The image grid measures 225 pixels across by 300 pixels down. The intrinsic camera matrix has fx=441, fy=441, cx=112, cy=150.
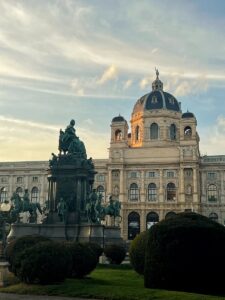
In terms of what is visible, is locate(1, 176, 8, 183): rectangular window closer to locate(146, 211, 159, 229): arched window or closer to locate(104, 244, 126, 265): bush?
locate(146, 211, 159, 229): arched window

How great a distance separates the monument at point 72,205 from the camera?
31766 mm

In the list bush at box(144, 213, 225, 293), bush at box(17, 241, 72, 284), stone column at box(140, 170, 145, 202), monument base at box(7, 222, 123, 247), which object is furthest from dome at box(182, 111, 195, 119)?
bush at box(144, 213, 225, 293)

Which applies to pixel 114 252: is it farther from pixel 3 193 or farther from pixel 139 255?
pixel 3 193

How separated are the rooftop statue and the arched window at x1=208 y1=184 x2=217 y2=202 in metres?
55.9

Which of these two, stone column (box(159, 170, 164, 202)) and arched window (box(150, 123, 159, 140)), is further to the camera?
arched window (box(150, 123, 159, 140))

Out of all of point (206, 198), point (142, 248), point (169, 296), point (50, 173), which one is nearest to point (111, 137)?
point (206, 198)

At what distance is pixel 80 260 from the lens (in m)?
20.3

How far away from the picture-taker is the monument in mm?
31766

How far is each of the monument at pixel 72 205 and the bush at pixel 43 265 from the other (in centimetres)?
1311

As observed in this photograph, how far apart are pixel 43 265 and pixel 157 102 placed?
83.8 m

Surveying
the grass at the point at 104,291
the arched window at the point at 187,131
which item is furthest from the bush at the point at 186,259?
the arched window at the point at 187,131

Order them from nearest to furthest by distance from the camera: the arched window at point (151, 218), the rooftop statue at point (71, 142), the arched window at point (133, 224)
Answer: the rooftop statue at point (71, 142), the arched window at point (151, 218), the arched window at point (133, 224)

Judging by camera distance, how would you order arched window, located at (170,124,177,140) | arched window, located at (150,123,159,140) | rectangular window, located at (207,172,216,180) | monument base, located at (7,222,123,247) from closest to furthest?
1. monument base, located at (7,222,123,247)
2. rectangular window, located at (207,172,216,180)
3. arched window, located at (150,123,159,140)
4. arched window, located at (170,124,177,140)

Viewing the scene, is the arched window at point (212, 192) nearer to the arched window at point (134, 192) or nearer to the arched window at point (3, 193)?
the arched window at point (134, 192)
